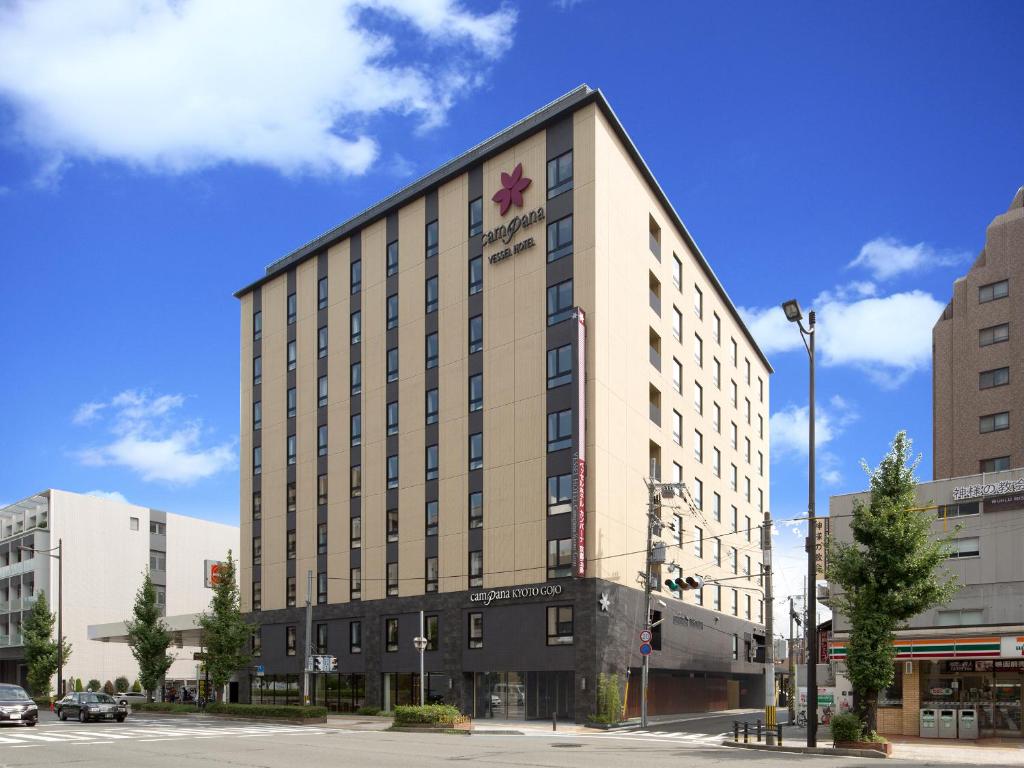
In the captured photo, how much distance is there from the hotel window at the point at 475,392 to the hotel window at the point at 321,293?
15.5m

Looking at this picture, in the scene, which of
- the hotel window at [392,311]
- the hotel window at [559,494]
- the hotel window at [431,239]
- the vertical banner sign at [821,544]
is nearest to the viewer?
the vertical banner sign at [821,544]

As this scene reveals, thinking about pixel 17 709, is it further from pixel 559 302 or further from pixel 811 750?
pixel 811 750

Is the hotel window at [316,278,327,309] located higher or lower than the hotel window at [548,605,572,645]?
higher

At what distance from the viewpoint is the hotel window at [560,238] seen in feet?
164

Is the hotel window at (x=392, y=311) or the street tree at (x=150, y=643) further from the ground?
the hotel window at (x=392, y=311)

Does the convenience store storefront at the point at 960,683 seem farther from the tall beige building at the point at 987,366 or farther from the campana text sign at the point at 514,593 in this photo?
the tall beige building at the point at 987,366

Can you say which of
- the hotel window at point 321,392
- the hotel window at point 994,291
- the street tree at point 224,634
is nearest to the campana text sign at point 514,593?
the street tree at point 224,634

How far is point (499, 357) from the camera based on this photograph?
52.2m

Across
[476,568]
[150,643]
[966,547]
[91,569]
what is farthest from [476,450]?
[91,569]

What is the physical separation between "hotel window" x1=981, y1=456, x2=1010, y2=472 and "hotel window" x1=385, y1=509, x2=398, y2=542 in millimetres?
37769

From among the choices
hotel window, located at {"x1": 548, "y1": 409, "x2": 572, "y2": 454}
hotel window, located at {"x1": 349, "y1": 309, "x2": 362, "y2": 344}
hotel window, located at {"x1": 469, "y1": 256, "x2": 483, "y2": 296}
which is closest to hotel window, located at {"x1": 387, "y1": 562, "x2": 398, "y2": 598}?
hotel window, located at {"x1": 548, "y1": 409, "x2": 572, "y2": 454}

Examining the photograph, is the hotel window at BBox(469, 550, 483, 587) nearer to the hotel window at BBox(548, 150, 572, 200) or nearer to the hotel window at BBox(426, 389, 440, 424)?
the hotel window at BBox(426, 389, 440, 424)

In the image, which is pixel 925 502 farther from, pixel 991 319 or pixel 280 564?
pixel 280 564

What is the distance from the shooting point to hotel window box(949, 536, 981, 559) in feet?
126
